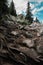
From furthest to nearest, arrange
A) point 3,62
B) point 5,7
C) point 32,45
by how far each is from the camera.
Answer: point 5,7 → point 32,45 → point 3,62

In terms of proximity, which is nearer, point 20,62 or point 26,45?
point 20,62

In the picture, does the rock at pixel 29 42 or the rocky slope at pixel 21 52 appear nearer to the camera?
the rocky slope at pixel 21 52

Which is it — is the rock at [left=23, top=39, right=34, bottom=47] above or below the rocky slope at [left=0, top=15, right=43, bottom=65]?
above

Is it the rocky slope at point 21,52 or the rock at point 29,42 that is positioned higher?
the rock at point 29,42

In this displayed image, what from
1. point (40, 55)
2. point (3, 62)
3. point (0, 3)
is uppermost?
point (0, 3)

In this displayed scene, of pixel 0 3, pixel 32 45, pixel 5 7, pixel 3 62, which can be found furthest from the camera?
pixel 5 7

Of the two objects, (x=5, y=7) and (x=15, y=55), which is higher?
(x=5, y=7)

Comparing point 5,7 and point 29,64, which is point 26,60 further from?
point 5,7

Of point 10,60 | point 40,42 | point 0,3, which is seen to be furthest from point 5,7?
point 10,60

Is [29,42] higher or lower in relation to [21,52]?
higher

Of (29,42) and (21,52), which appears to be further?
(29,42)

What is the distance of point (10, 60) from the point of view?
50.9 feet

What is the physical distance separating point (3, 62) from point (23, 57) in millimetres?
1846

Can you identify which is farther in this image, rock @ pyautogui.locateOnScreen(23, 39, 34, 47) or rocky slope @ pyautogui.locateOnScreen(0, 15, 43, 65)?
rock @ pyautogui.locateOnScreen(23, 39, 34, 47)
